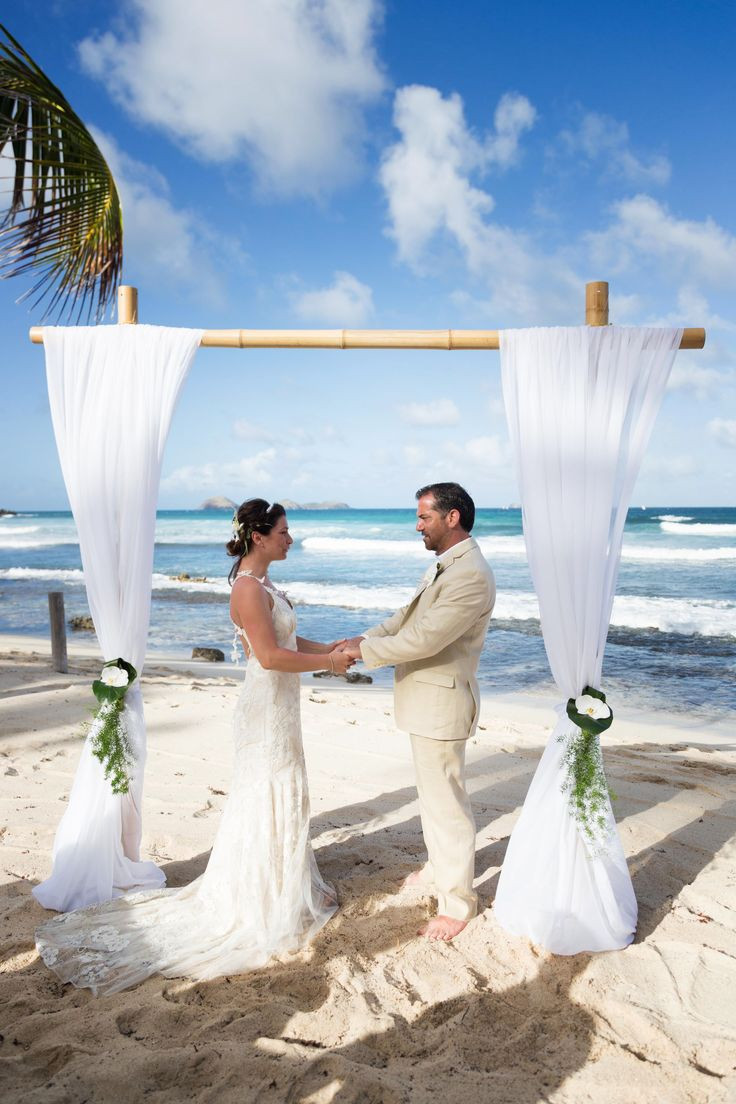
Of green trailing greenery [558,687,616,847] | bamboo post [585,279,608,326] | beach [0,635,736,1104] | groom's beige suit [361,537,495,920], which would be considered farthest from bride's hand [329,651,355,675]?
bamboo post [585,279,608,326]

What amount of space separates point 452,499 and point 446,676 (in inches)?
32.4

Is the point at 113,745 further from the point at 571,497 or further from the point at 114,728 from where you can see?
the point at 571,497

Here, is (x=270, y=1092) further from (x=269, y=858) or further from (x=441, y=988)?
(x=269, y=858)

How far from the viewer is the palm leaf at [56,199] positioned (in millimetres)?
4242

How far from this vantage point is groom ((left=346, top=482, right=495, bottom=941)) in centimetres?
354

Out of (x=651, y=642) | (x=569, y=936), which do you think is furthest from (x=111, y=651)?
(x=651, y=642)

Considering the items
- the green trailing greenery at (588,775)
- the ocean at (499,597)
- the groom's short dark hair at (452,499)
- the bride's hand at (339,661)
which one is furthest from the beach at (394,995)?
the ocean at (499,597)

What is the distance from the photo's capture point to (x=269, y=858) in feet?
11.5

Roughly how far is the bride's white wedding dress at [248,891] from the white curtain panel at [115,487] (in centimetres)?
37

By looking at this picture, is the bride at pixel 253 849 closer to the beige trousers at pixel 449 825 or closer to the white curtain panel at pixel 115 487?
the white curtain panel at pixel 115 487

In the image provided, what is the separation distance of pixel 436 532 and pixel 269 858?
1655mm

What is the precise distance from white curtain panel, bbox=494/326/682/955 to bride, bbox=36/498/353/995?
1004 millimetres

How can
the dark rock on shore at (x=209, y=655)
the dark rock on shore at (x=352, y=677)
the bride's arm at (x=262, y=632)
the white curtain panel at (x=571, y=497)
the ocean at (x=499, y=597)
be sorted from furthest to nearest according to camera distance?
the dark rock on shore at (x=209, y=655), the ocean at (x=499, y=597), the dark rock on shore at (x=352, y=677), the white curtain panel at (x=571, y=497), the bride's arm at (x=262, y=632)

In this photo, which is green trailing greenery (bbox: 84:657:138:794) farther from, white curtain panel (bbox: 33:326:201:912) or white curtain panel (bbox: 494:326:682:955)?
white curtain panel (bbox: 494:326:682:955)
